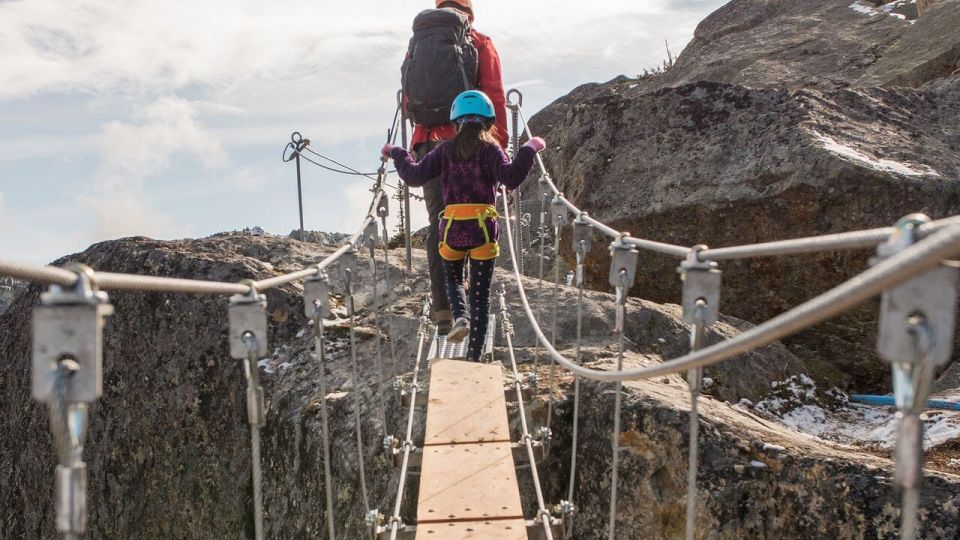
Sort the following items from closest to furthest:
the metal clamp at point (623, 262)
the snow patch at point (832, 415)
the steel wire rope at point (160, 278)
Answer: the steel wire rope at point (160, 278) → the metal clamp at point (623, 262) → the snow patch at point (832, 415)

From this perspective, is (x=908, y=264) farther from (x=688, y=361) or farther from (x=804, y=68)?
(x=804, y=68)

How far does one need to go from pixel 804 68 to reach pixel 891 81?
206 cm

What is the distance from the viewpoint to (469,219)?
4.88 m

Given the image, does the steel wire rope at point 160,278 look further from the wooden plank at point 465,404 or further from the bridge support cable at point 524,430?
the wooden plank at point 465,404

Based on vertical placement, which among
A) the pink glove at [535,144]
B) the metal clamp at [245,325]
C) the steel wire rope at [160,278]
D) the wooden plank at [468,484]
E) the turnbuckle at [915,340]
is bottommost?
the wooden plank at [468,484]

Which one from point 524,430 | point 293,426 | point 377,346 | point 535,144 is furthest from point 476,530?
point 535,144

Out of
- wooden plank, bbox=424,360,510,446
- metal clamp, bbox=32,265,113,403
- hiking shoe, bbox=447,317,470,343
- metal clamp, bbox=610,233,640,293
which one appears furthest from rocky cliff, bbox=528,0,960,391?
metal clamp, bbox=32,265,113,403

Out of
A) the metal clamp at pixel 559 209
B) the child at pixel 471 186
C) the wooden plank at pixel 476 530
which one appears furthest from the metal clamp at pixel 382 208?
the wooden plank at pixel 476 530

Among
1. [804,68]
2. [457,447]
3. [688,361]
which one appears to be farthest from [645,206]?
[804,68]

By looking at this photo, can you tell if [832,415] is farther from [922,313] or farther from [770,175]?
[922,313]

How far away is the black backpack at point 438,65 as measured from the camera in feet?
17.5

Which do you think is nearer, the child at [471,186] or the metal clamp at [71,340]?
the metal clamp at [71,340]

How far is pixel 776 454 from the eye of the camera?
333cm

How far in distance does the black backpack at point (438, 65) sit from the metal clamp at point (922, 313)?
14.3 ft
